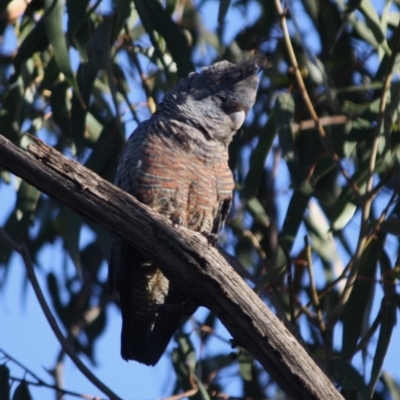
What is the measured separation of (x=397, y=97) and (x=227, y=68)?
0.72 metres

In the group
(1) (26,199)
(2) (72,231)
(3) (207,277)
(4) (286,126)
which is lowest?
(3) (207,277)

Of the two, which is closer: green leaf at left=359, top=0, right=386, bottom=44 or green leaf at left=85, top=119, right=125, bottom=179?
green leaf at left=359, top=0, right=386, bottom=44

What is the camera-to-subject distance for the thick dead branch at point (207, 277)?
8.55 ft

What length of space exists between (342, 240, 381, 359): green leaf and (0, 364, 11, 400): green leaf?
1.39 metres

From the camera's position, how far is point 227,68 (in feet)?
12.2

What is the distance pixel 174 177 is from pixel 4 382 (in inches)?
44.6

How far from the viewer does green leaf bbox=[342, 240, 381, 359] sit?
11.9ft

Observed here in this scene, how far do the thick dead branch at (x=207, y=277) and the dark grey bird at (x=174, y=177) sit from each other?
61cm

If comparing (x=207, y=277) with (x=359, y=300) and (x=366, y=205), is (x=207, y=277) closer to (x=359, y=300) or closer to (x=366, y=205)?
(x=366, y=205)

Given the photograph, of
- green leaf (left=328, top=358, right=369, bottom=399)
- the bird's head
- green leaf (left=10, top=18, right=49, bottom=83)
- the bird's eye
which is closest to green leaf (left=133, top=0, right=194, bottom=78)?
the bird's head

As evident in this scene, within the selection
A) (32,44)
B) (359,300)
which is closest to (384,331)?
(359,300)

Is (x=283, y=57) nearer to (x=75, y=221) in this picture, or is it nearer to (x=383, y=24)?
(x=383, y=24)

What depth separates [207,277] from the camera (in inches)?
104

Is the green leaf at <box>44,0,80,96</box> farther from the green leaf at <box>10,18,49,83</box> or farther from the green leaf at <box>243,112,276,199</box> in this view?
the green leaf at <box>243,112,276,199</box>
